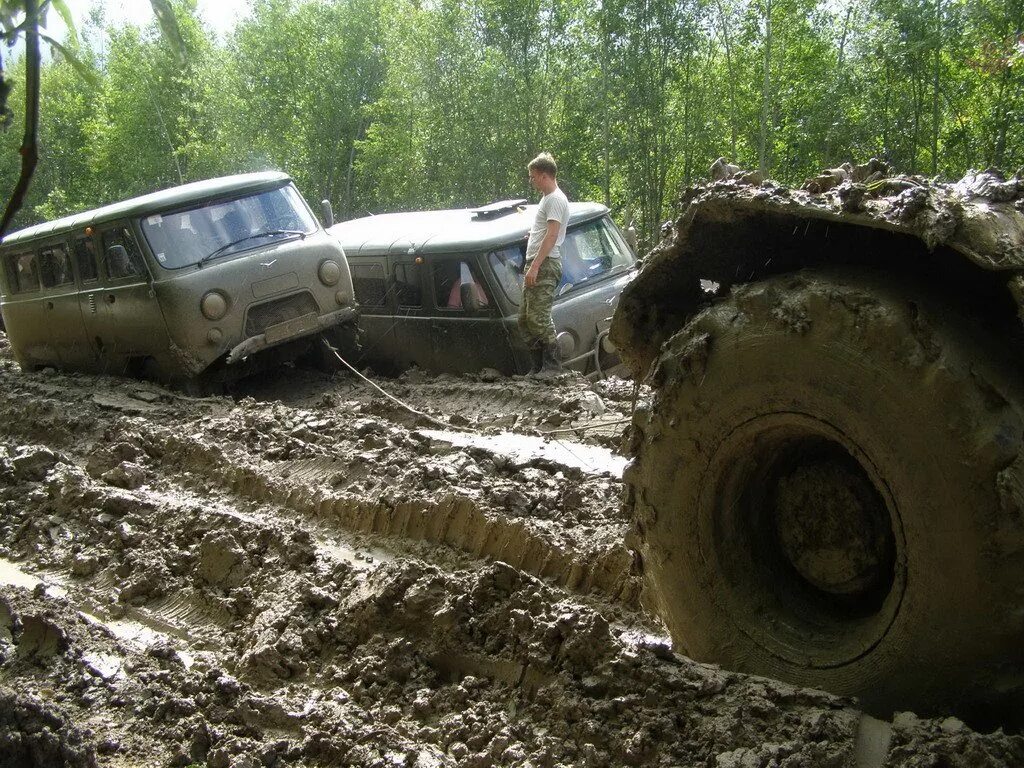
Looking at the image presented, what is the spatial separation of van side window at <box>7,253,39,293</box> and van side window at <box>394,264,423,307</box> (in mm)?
3822

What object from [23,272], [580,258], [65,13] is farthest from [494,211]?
[65,13]

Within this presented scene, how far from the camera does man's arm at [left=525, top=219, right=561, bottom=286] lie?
8.02 metres

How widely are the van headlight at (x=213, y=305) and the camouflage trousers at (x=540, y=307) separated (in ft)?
8.37

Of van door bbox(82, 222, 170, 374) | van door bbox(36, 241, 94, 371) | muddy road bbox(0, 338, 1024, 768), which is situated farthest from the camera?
van door bbox(36, 241, 94, 371)

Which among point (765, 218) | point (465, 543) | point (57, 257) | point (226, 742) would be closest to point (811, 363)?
point (765, 218)

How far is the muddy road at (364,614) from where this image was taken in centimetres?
268

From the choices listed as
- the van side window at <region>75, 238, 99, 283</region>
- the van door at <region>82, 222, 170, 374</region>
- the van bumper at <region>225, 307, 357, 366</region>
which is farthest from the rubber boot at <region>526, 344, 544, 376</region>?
the van side window at <region>75, 238, 99, 283</region>

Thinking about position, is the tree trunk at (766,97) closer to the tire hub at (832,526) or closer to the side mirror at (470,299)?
the side mirror at (470,299)

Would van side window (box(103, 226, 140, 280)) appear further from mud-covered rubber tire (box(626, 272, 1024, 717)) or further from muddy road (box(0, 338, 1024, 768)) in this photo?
mud-covered rubber tire (box(626, 272, 1024, 717))

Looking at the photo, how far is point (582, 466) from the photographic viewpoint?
4926mm

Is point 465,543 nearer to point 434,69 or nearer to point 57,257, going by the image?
point 57,257

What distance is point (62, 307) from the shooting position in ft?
32.5

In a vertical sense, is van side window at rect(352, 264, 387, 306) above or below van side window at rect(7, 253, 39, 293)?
below

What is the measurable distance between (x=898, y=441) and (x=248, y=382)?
26.2 feet
